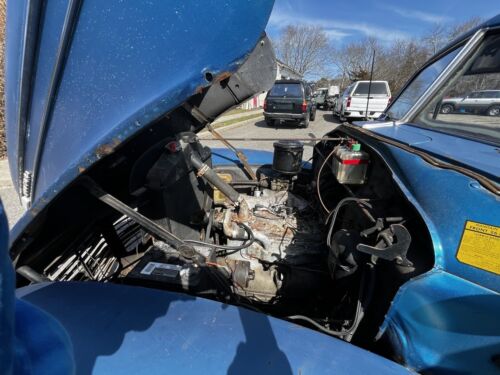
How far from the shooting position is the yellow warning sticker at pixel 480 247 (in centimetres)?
90

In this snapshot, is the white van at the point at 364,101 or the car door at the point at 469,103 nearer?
the car door at the point at 469,103

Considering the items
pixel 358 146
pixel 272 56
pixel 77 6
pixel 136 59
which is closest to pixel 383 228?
pixel 358 146

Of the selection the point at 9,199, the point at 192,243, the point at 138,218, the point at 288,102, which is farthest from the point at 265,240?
the point at 288,102

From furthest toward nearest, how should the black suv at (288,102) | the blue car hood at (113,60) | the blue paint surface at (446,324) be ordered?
the black suv at (288,102)
the blue paint surface at (446,324)
the blue car hood at (113,60)

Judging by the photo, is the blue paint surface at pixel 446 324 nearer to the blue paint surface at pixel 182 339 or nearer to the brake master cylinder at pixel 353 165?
the blue paint surface at pixel 182 339

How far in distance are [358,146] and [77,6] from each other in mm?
1606

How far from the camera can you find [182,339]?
0.97 m

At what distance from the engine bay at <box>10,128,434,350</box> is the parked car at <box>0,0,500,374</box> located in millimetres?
14

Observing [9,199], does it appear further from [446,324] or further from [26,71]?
[446,324]

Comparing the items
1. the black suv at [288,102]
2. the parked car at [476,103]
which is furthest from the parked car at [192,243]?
the black suv at [288,102]

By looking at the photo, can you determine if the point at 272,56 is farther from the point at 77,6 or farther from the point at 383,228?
→ the point at 383,228

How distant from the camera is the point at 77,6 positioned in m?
0.88

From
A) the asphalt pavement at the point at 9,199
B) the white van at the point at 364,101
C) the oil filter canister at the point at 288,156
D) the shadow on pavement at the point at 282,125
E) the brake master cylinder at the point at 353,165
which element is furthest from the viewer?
the shadow on pavement at the point at 282,125

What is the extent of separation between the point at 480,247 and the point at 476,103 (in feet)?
4.86
